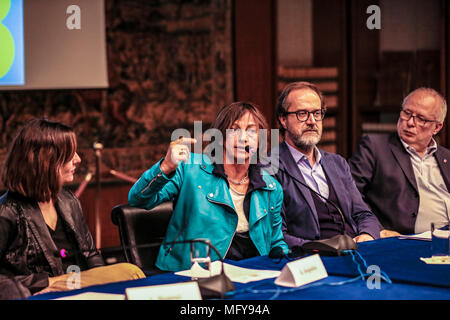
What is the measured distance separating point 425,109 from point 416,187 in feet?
1.58

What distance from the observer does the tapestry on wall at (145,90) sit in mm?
5074

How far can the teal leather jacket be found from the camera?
2.59m

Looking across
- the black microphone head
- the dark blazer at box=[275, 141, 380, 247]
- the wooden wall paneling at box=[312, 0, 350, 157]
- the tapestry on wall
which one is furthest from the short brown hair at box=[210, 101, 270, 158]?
the wooden wall paneling at box=[312, 0, 350, 157]

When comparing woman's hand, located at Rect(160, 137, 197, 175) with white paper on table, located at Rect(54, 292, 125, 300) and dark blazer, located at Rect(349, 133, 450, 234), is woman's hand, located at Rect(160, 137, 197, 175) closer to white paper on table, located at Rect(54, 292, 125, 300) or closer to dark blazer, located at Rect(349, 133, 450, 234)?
white paper on table, located at Rect(54, 292, 125, 300)

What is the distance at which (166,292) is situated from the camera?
159 centimetres

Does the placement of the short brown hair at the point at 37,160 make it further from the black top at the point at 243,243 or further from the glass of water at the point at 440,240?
the glass of water at the point at 440,240

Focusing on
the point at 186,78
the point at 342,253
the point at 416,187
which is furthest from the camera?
the point at 186,78

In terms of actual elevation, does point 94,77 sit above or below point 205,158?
Answer: above

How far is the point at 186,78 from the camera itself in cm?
553

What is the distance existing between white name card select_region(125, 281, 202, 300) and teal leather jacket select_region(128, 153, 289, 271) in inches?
35.9

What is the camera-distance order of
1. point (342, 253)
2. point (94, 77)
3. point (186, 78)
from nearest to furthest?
1. point (342, 253)
2. point (94, 77)
3. point (186, 78)

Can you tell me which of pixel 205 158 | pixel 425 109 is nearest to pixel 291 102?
pixel 205 158

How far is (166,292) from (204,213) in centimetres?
103
